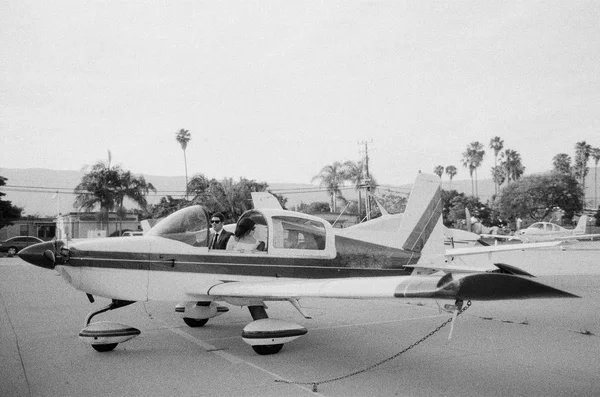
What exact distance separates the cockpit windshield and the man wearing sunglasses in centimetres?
19

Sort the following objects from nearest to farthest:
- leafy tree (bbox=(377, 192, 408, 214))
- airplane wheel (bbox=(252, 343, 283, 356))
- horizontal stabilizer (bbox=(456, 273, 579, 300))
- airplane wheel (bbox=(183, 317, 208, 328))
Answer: horizontal stabilizer (bbox=(456, 273, 579, 300)) → airplane wheel (bbox=(252, 343, 283, 356)) → airplane wheel (bbox=(183, 317, 208, 328)) → leafy tree (bbox=(377, 192, 408, 214))

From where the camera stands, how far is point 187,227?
695 centimetres

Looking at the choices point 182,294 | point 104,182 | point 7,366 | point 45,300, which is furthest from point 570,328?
point 104,182

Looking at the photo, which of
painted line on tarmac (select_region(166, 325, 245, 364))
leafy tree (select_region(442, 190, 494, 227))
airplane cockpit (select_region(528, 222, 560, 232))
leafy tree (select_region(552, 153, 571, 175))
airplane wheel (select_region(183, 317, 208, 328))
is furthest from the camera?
leafy tree (select_region(552, 153, 571, 175))

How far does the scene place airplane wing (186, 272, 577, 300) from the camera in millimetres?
4023

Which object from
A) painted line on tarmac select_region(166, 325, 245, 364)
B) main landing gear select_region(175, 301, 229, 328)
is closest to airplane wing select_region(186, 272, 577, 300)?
painted line on tarmac select_region(166, 325, 245, 364)

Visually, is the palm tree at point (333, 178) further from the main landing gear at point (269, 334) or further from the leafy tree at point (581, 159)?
the leafy tree at point (581, 159)

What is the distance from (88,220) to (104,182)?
5.90m

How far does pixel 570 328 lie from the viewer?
7.62m

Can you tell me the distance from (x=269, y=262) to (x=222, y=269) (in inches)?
25.8

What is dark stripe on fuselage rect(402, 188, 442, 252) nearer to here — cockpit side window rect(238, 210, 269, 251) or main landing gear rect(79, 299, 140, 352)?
cockpit side window rect(238, 210, 269, 251)

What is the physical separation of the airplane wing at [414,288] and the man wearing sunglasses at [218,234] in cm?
86

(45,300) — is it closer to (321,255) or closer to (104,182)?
(321,255)

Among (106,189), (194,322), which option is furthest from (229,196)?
(194,322)
